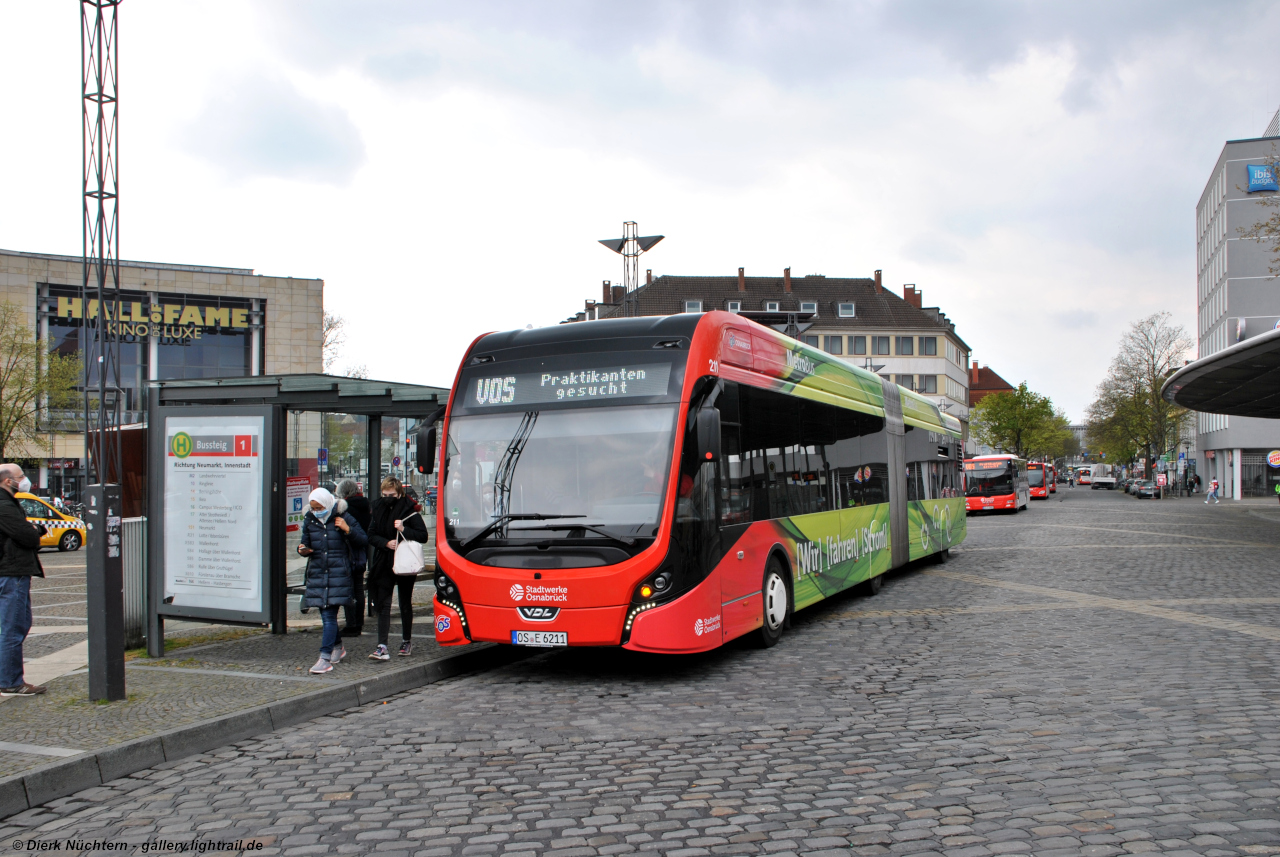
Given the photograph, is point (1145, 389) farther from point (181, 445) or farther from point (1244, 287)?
point (181, 445)

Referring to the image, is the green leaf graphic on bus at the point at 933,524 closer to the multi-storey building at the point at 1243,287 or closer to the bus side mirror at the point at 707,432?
the bus side mirror at the point at 707,432

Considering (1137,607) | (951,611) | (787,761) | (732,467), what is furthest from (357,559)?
(1137,607)

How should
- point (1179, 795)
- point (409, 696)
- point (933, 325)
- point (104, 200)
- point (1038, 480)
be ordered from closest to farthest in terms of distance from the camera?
point (1179, 795) < point (104, 200) < point (409, 696) < point (1038, 480) < point (933, 325)

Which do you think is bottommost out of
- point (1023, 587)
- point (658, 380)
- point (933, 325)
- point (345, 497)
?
point (1023, 587)

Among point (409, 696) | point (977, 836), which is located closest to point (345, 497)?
point (409, 696)

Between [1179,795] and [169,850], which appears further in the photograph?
[1179,795]

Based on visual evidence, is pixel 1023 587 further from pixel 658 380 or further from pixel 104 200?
pixel 104 200

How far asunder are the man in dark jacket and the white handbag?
2826 millimetres

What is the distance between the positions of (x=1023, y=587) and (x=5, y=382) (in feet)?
117

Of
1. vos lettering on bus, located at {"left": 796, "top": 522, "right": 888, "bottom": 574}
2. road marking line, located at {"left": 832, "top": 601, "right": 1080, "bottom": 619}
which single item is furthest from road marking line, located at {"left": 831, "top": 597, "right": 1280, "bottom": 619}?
vos lettering on bus, located at {"left": 796, "top": 522, "right": 888, "bottom": 574}

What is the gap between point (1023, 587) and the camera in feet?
48.2

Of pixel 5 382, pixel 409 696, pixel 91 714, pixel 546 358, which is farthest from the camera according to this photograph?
pixel 5 382

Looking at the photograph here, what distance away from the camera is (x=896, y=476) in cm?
1532

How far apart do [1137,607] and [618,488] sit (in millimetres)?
7631
